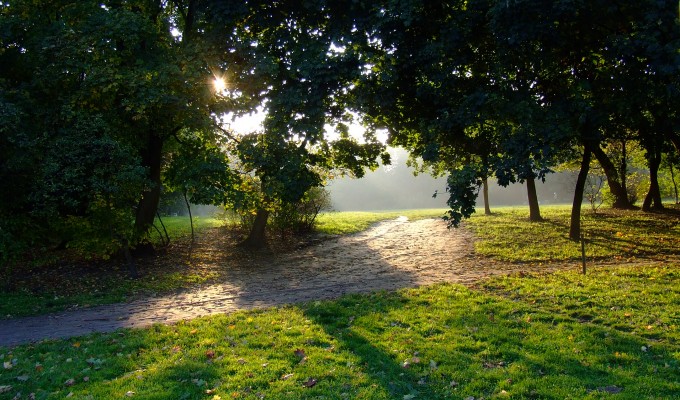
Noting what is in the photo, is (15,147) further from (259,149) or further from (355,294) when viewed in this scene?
(355,294)

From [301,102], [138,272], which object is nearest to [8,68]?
[138,272]

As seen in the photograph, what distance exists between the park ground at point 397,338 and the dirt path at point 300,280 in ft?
0.53

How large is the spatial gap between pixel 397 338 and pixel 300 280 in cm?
646

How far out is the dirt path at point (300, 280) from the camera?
952 centimetres

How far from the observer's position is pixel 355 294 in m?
10.9

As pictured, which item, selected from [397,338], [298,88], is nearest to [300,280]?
[298,88]

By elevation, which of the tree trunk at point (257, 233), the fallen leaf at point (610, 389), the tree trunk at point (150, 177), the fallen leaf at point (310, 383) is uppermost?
the tree trunk at point (150, 177)

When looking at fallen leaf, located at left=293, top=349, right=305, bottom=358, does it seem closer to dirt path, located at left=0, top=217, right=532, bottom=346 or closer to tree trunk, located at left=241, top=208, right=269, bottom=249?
dirt path, located at left=0, top=217, right=532, bottom=346

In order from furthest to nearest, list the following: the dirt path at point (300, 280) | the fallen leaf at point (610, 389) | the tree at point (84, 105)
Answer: the tree at point (84, 105) < the dirt path at point (300, 280) < the fallen leaf at point (610, 389)

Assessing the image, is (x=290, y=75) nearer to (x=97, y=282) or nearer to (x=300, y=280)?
(x=300, y=280)

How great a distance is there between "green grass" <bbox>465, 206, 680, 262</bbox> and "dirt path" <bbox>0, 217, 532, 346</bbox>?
3.74 feet

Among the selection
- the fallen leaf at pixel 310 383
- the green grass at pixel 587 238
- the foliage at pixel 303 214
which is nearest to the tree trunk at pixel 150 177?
the foliage at pixel 303 214

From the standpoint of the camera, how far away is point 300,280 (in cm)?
1356

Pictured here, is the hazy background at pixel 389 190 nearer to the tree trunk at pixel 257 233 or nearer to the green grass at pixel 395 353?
the tree trunk at pixel 257 233
